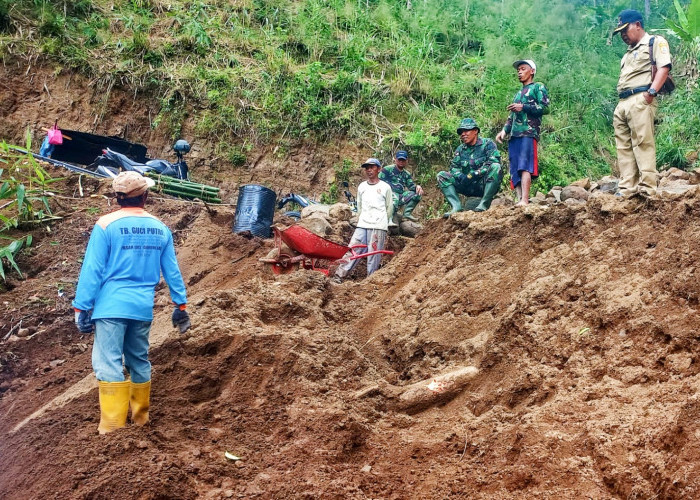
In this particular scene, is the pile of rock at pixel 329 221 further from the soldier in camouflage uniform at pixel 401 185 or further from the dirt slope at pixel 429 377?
the dirt slope at pixel 429 377

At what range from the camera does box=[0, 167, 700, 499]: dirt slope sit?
11.3 feet

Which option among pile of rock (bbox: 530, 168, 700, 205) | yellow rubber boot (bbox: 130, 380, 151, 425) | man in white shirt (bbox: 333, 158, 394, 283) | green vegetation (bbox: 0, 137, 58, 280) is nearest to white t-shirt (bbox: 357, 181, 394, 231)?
man in white shirt (bbox: 333, 158, 394, 283)

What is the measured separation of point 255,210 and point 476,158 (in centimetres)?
338

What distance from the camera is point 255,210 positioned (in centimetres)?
1009

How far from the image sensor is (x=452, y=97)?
14359 millimetres

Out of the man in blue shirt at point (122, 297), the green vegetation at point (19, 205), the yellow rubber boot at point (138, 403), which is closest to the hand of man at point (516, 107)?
the man in blue shirt at point (122, 297)

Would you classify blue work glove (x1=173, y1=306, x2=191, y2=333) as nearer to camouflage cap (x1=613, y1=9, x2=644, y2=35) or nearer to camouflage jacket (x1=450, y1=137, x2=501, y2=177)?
camouflage jacket (x1=450, y1=137, x2=501, y2=177)

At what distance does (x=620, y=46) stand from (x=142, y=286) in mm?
17998

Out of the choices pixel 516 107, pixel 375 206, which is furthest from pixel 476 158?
pixel 375 206

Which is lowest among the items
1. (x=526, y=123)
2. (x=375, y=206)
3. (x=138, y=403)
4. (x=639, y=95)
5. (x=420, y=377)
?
(x=138, y=403)

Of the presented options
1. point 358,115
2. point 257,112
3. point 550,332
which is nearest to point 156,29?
point 257,112

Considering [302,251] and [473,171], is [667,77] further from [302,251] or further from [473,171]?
[302,251]

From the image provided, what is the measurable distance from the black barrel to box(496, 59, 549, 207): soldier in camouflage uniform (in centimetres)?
382

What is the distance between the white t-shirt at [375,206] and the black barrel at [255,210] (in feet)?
5.67
